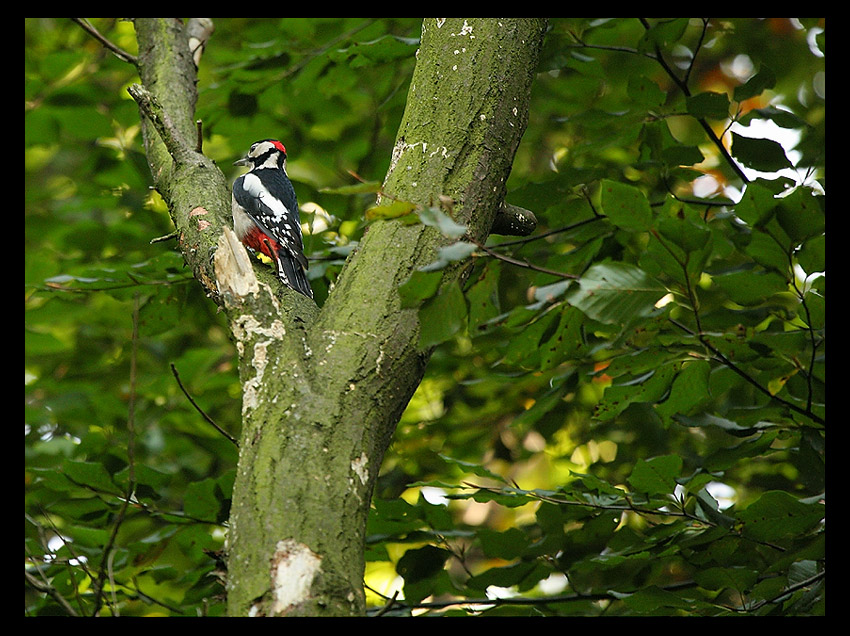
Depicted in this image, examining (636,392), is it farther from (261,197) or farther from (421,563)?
(261,197)

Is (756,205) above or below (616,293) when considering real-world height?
above

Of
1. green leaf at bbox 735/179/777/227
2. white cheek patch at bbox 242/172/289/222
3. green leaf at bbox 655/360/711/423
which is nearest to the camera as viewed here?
green leaf at bbox 735/179/777/227

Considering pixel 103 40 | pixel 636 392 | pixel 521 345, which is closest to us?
pixel 636 392

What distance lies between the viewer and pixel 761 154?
2.47 m

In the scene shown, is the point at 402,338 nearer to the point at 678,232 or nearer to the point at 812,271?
the point at 678,232

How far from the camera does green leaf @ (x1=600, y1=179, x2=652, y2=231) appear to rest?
1.58m

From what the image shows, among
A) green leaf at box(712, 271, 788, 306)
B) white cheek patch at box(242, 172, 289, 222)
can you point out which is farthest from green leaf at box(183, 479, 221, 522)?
green leaf at box(712, 271, 788, 306)

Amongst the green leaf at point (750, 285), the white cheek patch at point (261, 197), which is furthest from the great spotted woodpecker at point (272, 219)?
the green leaf at point (750, 285)

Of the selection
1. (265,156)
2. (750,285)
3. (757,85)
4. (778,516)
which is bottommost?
(778,516)

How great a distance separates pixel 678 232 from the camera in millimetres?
1537

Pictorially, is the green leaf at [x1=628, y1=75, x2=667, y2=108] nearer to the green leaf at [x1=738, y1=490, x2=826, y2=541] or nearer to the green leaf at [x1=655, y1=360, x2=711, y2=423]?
the green leaf at [x1=655, y1=360, x2=711, y2=423]

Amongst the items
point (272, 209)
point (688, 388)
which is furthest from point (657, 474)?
point (272, 209)

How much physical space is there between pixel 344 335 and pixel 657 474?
963 mm
